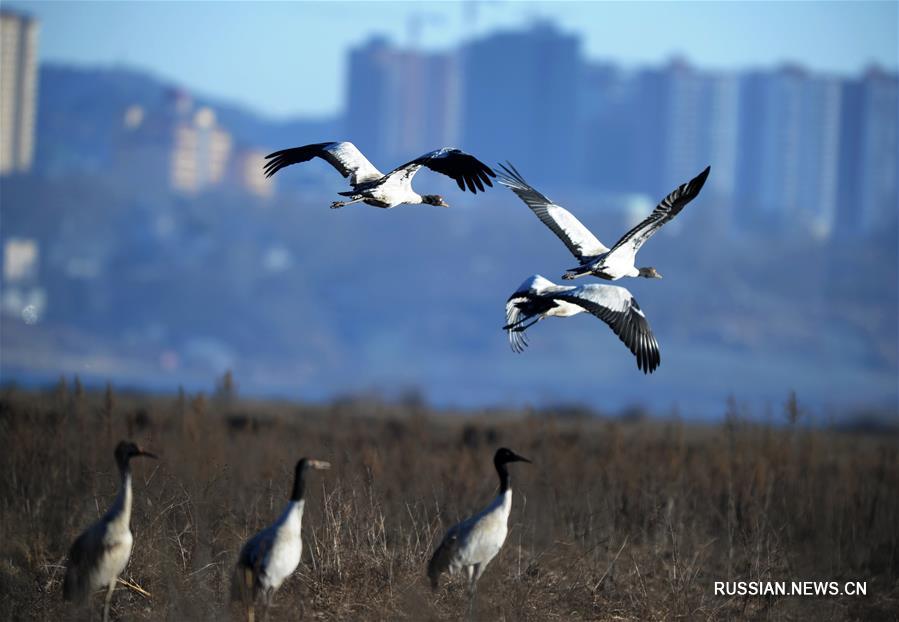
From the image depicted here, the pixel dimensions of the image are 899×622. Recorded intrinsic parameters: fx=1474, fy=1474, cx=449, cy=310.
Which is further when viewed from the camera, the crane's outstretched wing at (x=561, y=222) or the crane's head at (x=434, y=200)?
the crane's head at (x=434, y=200)

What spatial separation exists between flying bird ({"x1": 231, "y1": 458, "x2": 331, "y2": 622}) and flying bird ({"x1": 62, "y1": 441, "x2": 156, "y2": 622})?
2.95 feet

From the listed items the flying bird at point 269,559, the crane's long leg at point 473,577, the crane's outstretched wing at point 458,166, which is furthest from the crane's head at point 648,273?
the flying bird at point 269,559

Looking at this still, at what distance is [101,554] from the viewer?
1111 centimetres

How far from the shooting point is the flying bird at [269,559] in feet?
36.4

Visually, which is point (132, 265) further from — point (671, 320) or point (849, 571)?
point (849, 571)

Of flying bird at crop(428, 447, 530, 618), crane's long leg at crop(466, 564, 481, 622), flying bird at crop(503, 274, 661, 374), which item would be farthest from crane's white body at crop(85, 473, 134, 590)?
flying bird at crop(503, 274, 661, 374)

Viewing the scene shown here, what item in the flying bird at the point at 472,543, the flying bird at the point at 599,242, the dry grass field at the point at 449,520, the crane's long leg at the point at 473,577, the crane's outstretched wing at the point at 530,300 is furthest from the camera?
the crane's outstretched wing at the point at 530,300

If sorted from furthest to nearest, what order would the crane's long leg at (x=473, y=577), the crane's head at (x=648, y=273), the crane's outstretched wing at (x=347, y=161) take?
the crane's outstretched wing at (x=347, y=161)
the crane's head at (x=648, y=273)
the crane's long leg at (x=473, y=577)

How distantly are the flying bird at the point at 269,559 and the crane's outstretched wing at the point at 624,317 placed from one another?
3.16 meters

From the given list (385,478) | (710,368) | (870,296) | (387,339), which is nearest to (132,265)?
(387,339)

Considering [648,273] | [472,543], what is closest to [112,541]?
[472,543]

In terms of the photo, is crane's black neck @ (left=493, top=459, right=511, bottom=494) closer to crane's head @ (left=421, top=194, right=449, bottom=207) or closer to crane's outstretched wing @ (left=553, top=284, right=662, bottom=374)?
crane's outstretched wing @ (left=553, top=284, right=662, bottom=374)

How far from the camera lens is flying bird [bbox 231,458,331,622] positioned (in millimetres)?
11102

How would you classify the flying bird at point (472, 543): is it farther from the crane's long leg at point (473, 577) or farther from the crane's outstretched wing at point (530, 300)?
the crane's outstretched wing at point (530, 300)
